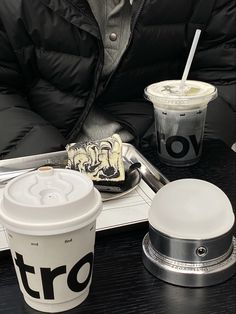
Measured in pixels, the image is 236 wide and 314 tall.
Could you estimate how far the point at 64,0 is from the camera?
3.31 ft

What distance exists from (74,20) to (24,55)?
149 millimetres

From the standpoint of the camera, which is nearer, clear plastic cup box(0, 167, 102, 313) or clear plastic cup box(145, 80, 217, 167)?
clear plastic cup box(0, 167, 102, 313)

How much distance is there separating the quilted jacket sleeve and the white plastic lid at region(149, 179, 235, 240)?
15.5 inches

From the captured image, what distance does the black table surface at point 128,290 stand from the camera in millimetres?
539

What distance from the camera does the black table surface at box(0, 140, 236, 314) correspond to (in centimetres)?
54

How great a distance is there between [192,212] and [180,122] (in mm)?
334

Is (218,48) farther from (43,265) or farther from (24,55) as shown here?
(43,265)

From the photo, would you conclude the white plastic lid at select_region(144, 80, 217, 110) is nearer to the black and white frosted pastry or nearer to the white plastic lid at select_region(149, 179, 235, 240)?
the black and white frosted pastry

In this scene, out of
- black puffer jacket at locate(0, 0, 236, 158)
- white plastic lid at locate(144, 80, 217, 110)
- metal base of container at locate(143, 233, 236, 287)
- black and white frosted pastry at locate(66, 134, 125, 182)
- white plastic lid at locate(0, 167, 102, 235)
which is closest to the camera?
white plastic lid at locate(0, 167, 102, 235)

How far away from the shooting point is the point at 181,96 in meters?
0.85

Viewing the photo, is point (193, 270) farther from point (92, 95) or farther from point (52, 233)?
point (92, 95)

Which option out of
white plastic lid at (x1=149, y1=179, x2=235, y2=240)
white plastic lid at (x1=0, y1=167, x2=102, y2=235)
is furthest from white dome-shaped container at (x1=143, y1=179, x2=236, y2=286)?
white plastic lid at (x1=0, y1=167, x2=102, y2=235)

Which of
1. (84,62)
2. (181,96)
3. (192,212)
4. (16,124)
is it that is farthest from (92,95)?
(192,212)

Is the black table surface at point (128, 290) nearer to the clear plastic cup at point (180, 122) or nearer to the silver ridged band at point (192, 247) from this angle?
the silver ridged band at point (192, 247)
